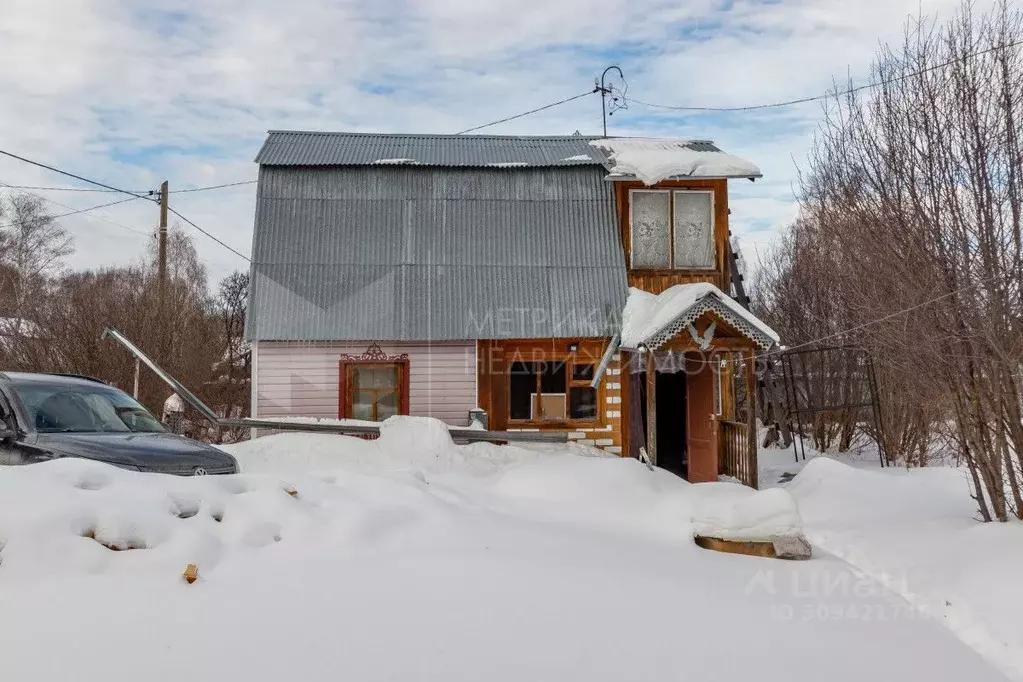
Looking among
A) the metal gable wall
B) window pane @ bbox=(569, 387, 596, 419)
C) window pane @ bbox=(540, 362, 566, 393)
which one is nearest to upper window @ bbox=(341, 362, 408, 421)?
the metal gable wall

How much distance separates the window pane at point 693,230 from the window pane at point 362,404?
6172mm

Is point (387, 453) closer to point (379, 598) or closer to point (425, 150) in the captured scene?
point (379, 598)

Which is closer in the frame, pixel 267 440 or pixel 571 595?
pixel 571 595

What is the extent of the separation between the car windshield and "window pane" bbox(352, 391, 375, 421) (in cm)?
539

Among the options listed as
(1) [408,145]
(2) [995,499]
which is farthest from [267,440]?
(2) [995,499]

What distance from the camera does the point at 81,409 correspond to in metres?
7.84

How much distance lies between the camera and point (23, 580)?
445 cm

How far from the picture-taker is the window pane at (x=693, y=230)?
14.7 meters

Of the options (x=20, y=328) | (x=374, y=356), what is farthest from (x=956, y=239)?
(x=20, y=328)

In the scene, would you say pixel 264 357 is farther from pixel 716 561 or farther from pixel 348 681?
pixel 348 681

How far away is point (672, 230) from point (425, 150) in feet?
17.2

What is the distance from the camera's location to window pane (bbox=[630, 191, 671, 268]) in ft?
48.4

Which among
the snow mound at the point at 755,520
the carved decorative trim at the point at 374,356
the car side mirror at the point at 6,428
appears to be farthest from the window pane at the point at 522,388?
the car side mirror at the point at 6,428

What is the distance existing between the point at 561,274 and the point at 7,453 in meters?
9.49
